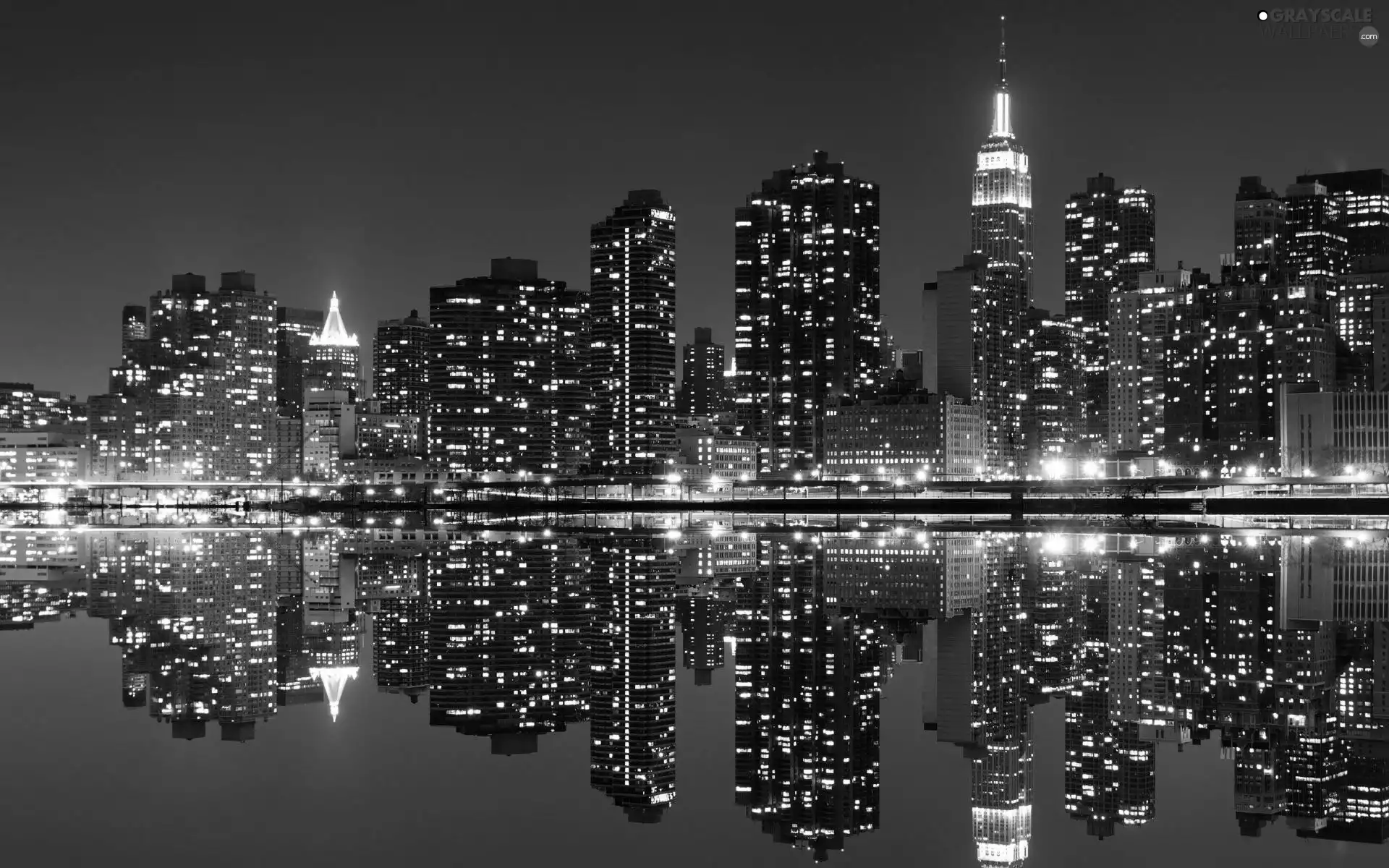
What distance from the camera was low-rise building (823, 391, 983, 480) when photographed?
191125 millimetres

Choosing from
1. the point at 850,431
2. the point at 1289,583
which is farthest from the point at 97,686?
the point at 850,431

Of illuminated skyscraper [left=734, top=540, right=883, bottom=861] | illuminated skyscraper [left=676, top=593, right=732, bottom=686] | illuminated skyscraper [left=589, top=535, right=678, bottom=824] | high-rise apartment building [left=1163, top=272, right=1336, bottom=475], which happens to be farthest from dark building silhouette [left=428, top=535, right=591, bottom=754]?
high-rise apartment building [left=1163, top=272, right=1336, bottom=475]

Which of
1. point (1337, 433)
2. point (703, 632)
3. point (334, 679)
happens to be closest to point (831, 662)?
point (703, 632)

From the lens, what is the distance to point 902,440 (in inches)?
7574

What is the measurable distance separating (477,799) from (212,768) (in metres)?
3.15

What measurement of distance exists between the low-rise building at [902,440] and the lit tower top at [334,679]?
169 meters

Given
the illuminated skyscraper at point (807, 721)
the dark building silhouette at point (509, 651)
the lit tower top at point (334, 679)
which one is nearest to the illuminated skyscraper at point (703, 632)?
the illuminated skyscraper at point (807, 721)

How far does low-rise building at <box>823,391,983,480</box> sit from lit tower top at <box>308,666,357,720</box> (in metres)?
169

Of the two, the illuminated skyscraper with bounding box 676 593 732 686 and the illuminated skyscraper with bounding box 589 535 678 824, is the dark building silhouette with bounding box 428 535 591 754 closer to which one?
the illuminated skyscraper with bounding box 589 535 678 824

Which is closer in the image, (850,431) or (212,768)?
(212,768)

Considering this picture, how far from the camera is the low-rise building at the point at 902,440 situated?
7525 inches

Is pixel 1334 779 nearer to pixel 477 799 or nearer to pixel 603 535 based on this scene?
pixel 477 799

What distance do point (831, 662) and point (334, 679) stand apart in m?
7.99

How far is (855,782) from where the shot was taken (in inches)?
578
